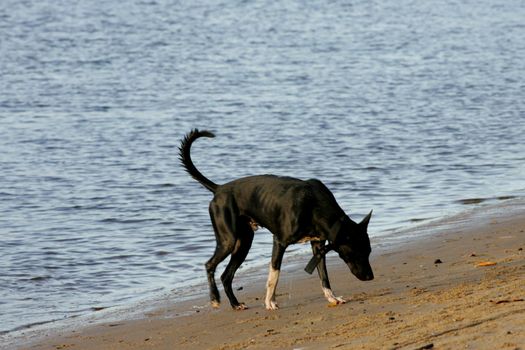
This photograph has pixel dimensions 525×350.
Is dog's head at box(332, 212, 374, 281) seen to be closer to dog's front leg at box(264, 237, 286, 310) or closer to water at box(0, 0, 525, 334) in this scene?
dog's front leg at box(264, 237, 286, 310)

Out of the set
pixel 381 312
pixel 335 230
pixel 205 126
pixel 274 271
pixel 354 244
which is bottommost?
pixel 205 126

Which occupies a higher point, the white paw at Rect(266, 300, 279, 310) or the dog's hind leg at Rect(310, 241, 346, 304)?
the dog's hind leg at Rect(310, 241, 346, 304)

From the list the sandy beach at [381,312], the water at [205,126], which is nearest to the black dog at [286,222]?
the sandy beach at [381,312]

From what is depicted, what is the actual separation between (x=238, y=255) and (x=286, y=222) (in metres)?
0.67

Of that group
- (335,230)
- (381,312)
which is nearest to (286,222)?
(335,230)

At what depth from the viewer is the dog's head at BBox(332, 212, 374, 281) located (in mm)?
8766

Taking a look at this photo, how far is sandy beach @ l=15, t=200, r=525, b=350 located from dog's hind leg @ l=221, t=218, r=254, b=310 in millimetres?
122

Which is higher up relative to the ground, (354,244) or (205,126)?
(354,244)

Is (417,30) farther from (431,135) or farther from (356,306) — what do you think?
(356,306)

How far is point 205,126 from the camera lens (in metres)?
22.4

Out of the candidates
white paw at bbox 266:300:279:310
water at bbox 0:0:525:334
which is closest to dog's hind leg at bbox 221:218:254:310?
white paw at bbox 266:300:279:310

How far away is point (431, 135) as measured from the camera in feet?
68.5

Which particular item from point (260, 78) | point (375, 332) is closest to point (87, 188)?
point (375, 332)

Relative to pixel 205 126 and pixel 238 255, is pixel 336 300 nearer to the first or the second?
pixel 238 255
